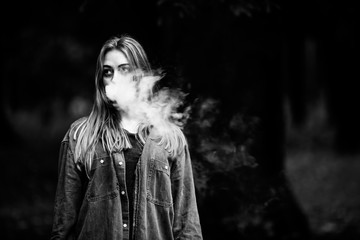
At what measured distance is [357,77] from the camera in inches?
586

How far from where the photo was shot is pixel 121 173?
3059mm

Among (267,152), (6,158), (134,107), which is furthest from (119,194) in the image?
(6,158)

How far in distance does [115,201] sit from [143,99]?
0.86 meters

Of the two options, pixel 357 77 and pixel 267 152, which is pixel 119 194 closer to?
pixel 267 152

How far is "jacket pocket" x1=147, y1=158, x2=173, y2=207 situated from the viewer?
3.09 meters

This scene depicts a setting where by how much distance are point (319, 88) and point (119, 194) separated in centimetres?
2193

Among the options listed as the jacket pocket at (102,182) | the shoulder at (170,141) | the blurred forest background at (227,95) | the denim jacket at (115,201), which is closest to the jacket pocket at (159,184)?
the denim jacket at (115,201)

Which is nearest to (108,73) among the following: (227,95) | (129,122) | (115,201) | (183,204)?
(129,122)

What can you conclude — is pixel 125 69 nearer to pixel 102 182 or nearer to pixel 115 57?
pixel 115 57

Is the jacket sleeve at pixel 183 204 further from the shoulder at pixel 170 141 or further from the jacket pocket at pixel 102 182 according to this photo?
the jacket pocket at pixel 102 182

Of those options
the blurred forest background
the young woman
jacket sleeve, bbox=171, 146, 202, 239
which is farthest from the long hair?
the blurred forest background

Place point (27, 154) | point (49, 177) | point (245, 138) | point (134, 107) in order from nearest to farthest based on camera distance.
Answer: point (134, 107) < point (245, 138) < point (49, 177) < point (27, 154)

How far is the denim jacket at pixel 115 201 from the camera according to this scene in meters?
3.02

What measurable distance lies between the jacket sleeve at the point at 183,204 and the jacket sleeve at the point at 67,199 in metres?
0.59
